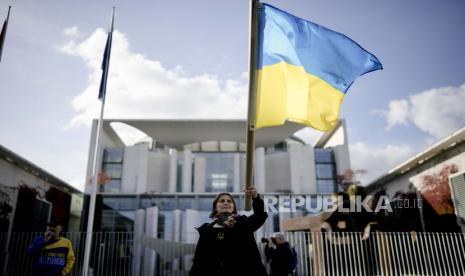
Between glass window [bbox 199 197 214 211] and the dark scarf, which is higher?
glass window [bbox 199 197 214 211]

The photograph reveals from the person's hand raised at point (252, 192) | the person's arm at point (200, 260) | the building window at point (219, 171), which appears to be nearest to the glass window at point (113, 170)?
the building window at point (219, 171)

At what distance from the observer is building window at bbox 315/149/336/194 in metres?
33.5

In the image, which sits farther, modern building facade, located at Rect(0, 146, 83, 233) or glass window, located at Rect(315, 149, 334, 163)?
glass window, located at Rect(315, 149, 334, 163)

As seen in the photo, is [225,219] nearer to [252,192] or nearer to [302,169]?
[252,192]

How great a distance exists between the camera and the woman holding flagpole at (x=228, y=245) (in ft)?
8.72

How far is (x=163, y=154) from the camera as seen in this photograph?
116 feet

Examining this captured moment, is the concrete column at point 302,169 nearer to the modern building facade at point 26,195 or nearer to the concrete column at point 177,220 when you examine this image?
the concrete column at point 177,220

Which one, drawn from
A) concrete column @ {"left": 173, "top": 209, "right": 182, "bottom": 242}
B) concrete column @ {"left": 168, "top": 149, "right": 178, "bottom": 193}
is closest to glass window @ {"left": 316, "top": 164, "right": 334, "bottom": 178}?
concrete column @ {"left": 168, "top": 149, "right": 178, "bottom": 193}

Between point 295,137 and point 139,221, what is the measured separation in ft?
85.6

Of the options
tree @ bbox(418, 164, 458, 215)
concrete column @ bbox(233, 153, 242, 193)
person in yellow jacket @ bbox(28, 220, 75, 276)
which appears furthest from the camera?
concrete column @ bbox(233, 153, 242, 193)

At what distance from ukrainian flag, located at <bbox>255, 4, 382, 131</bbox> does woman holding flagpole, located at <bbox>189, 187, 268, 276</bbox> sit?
1.76 metres

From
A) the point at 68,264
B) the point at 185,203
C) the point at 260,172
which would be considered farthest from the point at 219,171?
the point at 68,264

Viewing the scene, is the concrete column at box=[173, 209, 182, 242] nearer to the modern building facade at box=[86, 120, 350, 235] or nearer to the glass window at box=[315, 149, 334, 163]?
the modern building facade at box=[86, 120, 350, 235]

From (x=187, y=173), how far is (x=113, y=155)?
7.50m
